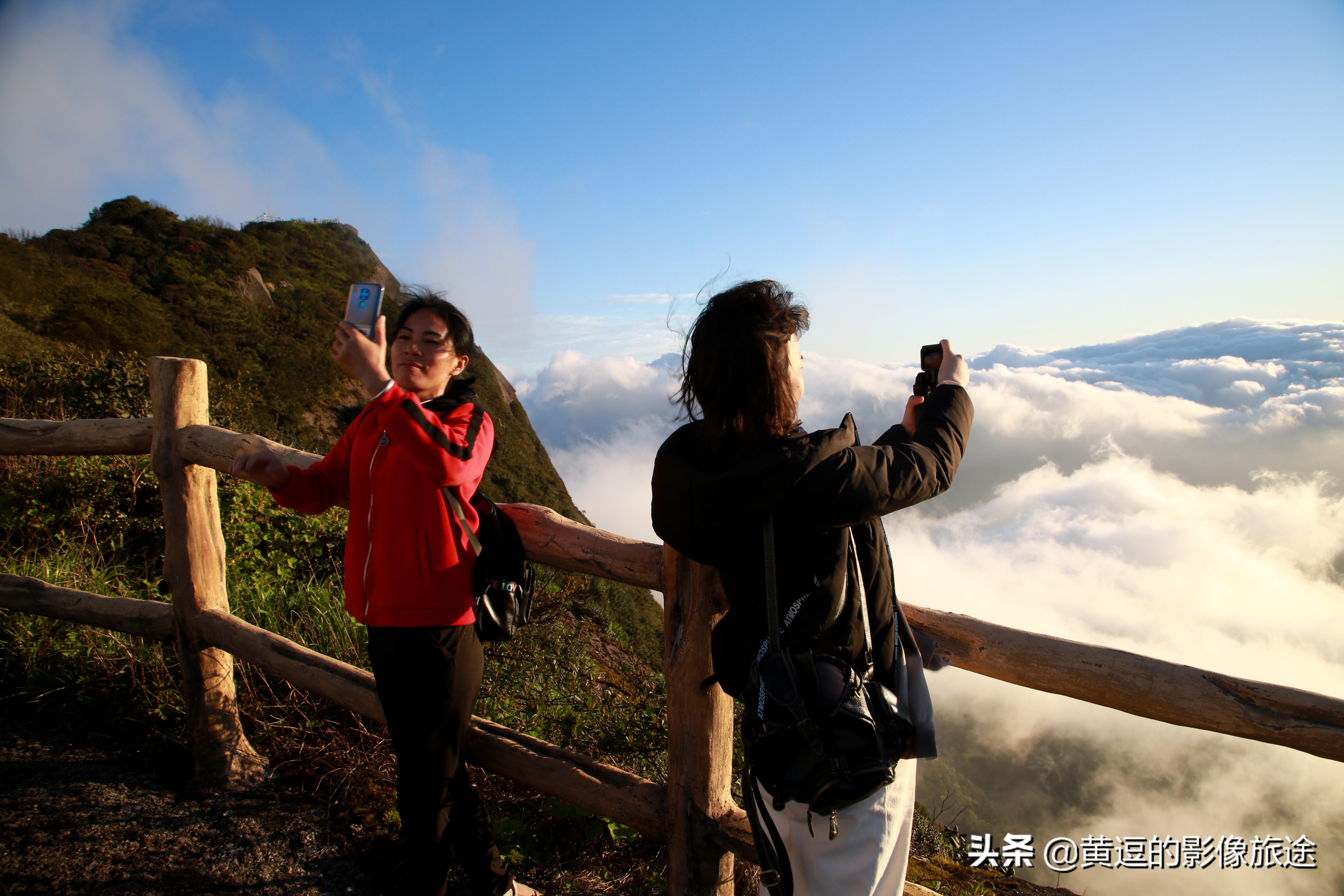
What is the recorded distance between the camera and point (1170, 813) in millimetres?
69312

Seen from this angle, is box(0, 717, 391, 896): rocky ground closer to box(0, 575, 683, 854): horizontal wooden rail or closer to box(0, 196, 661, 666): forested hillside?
box(0, 575, 683, 854): horizontal wooden rail

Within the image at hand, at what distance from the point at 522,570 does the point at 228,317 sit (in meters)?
14.5

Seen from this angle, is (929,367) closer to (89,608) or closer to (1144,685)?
(1144,685)

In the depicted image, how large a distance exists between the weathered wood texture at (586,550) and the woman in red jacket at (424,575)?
278 mm

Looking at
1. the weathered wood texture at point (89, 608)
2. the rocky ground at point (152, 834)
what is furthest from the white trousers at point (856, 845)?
the weathered wood texture at point (89, 608)

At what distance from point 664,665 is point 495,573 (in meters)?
0.66

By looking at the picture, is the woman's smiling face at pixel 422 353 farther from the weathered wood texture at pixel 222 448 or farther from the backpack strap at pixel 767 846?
the backpack strap at pixel 767 846

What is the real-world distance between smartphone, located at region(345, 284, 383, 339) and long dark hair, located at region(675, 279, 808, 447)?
78 cm

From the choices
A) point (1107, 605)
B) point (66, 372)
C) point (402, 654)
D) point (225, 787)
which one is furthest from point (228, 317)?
point (1107, 605)

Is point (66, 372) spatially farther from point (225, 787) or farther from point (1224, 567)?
point (1224, 567)

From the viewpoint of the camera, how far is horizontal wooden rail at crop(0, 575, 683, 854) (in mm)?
2078

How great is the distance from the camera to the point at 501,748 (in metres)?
2.22

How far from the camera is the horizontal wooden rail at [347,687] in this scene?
6.82ft

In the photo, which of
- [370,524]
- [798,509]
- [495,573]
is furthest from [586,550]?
[798,509]
